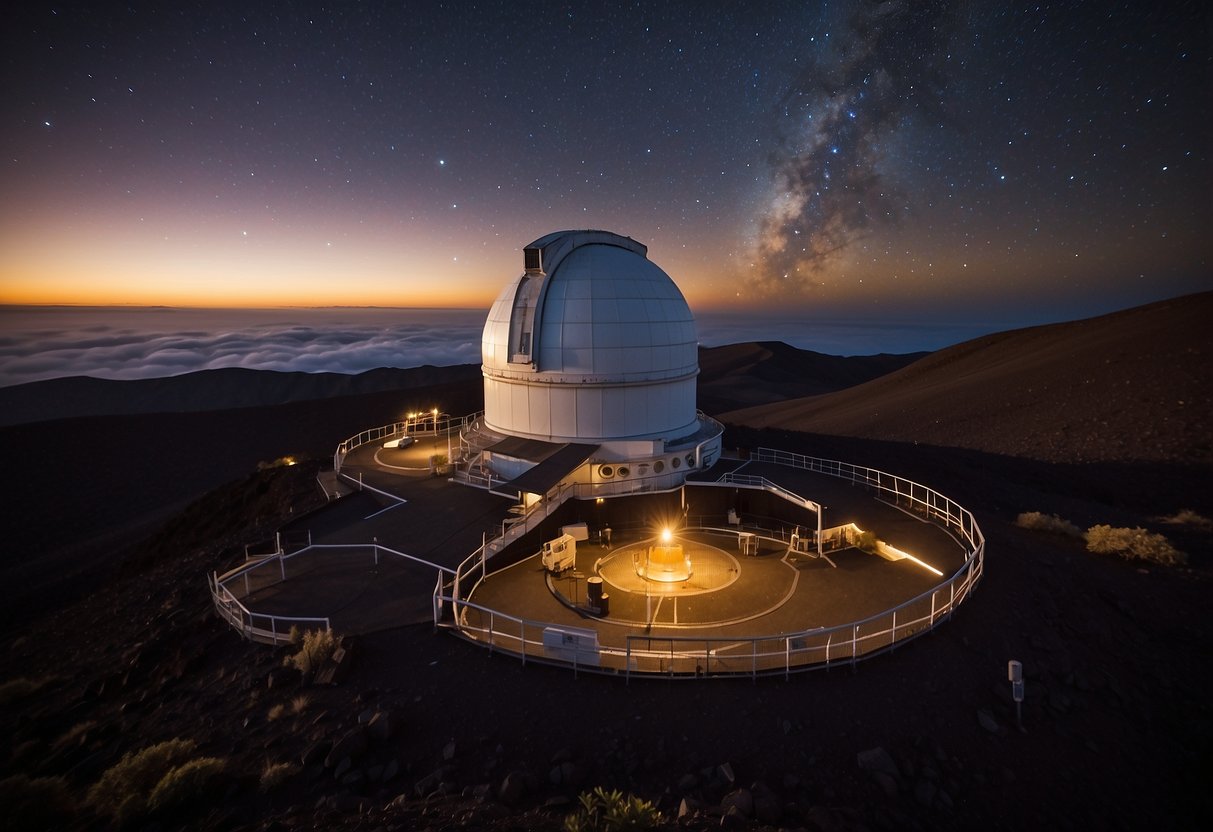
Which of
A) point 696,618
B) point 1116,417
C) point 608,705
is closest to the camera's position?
point 608,705

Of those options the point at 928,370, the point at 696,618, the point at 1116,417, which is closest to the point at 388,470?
the point at 696,618

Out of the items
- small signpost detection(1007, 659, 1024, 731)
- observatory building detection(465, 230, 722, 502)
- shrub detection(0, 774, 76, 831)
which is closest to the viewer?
shrub detection(0, 774, 76, 831)

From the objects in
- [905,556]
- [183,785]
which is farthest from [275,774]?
[905,556]

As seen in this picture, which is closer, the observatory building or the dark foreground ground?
the dark foreground ground

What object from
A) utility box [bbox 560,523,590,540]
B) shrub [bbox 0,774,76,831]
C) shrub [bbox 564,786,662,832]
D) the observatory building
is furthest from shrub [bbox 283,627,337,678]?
the observatory building

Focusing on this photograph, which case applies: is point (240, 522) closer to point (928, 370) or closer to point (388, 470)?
point (388, 470)

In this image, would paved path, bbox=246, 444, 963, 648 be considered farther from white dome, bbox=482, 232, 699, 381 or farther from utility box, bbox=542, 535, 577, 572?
white dome, bbox=482, 232, 699, 381

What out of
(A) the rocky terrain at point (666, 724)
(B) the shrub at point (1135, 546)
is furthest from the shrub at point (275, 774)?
(B) the shrub at point (1135, 546)
